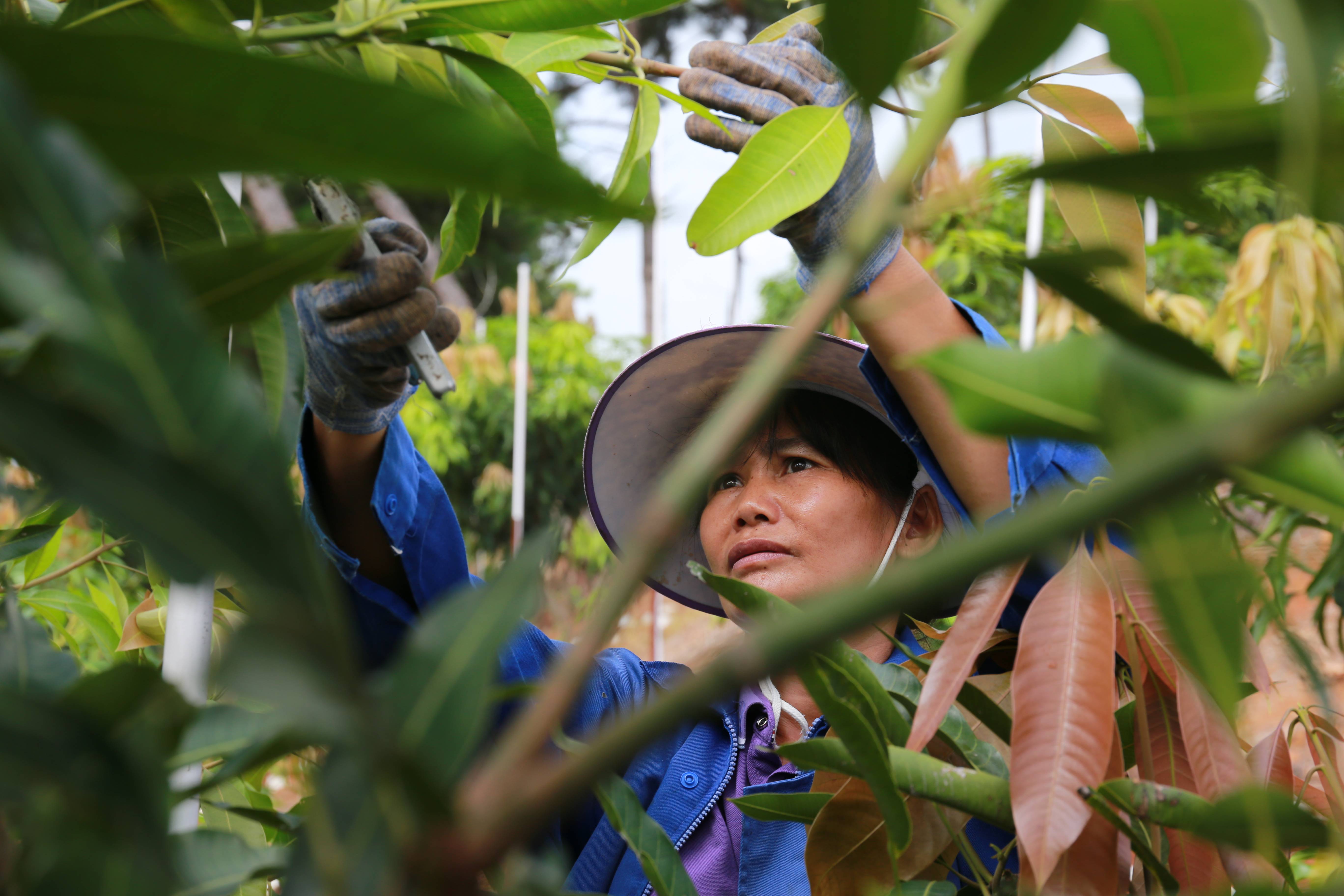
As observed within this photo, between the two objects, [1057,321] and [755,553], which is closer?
[755,553]

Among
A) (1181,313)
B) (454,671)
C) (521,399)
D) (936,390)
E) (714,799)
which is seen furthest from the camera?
(521,399)

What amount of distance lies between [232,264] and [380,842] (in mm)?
116

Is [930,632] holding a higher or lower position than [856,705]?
lower

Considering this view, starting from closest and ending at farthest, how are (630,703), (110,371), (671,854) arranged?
(110,371) < (671,854) < (630,703)

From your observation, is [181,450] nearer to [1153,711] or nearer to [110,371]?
[110,371]

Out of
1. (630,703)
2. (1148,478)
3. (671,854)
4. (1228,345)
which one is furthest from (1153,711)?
(1228,345)

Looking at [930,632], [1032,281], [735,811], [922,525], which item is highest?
[930,632]

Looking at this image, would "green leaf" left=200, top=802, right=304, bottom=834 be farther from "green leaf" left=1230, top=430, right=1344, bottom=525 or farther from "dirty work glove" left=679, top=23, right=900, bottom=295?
"dirty work glove" left=679, top=23, right=900, bottom=295

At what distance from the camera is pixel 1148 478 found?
0.12m

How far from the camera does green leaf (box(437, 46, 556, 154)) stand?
0.43 meters

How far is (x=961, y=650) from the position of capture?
348mm

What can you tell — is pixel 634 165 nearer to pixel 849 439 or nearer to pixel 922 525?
pixel 849 439

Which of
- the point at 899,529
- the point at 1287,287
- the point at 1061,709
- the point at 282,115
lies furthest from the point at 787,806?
the point at 1287,287

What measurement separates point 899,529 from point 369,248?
0.62 meters
